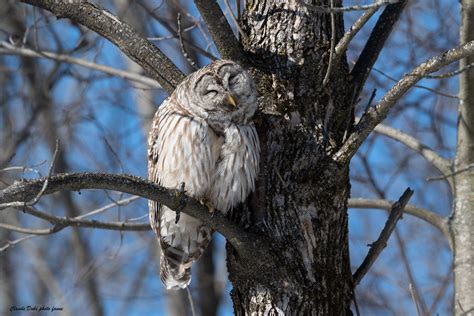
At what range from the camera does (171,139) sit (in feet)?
13.9

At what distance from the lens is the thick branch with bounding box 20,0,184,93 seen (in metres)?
3.95

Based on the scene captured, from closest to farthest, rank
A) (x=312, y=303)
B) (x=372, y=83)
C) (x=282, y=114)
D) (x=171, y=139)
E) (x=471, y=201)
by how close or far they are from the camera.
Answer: (x=312, y=303) → (x=282, y=114) → (x=171, y=139) → (x=471, y=201) → (x=372, y=83)

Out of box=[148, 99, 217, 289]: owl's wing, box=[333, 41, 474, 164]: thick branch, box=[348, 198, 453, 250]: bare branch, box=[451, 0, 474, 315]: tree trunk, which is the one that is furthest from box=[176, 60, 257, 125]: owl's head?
box=[451, 0, 474, 315]: tree trunk

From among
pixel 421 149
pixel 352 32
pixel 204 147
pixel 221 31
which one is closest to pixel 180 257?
pixel 204 147

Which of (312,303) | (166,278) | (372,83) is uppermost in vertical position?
(372,83)

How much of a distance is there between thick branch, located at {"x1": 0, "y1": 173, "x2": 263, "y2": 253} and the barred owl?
410 mm

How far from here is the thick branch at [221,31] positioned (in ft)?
12.6

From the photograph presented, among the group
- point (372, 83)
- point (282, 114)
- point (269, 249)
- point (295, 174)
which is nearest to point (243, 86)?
point (282, 114)

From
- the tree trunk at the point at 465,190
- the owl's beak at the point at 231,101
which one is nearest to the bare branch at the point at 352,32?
the owl's beak at the point at 231,101

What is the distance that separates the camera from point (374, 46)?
4137mm

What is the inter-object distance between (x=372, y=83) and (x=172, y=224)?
3085 millimetres

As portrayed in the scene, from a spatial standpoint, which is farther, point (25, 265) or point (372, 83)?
point (25, 265)

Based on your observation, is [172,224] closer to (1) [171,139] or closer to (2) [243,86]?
(1) [171,139]

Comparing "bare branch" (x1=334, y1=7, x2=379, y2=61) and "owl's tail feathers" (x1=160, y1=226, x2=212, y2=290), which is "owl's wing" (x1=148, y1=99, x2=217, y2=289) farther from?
"bare branch" (x1=334, y1=7, x2=379, y2=61)
